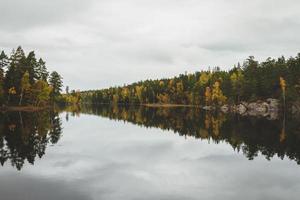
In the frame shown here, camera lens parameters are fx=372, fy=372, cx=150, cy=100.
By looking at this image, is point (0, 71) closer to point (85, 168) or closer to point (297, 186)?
point (85, 168)

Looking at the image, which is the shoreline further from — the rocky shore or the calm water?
the rocky shore

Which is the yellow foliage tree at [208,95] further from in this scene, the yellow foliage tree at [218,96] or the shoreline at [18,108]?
the shoreline at [18,108]

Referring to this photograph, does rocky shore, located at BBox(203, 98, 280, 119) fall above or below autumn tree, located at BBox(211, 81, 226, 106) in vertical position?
below

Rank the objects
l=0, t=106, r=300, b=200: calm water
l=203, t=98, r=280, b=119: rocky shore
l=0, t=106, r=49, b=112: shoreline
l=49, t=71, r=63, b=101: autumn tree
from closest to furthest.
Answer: l=0, t=106, r=300, b=200: calm water < l=0, t=106, r=49, b=112: shoreline < l=203, t=98, r=280, b=119: rocky shore < l=49, t=71, r=63, b=101: autumn tree

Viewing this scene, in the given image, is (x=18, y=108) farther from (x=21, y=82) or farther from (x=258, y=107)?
(x=258, y=107)

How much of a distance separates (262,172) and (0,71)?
79.1 metres

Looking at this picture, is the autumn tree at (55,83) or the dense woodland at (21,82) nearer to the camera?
the dense woodland at (21,82)

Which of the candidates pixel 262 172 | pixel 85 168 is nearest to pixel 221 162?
pixel 262 172

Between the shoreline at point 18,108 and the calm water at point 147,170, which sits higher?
→ the shoreline at point 18,108

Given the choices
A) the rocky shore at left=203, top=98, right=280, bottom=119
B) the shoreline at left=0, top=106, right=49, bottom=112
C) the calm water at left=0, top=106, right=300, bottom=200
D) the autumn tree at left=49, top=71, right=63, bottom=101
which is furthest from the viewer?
the autumn tree at left=49, top=71, right=63, bottom=101

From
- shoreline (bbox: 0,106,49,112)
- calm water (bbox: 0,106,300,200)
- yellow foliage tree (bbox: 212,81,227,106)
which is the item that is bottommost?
calm water (bbox: 0,106,300,200)

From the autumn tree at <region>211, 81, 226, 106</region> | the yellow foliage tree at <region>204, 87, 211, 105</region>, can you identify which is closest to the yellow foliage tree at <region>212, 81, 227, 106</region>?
the autumn tree at <region>211, 81, 226, 106</region>

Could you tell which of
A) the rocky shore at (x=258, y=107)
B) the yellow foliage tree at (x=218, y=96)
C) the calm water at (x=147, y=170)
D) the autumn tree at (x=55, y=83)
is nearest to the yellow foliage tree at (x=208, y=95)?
the yellow foliage tree at (x=218, y=96)

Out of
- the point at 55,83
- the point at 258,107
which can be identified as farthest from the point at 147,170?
the point at 55,83
